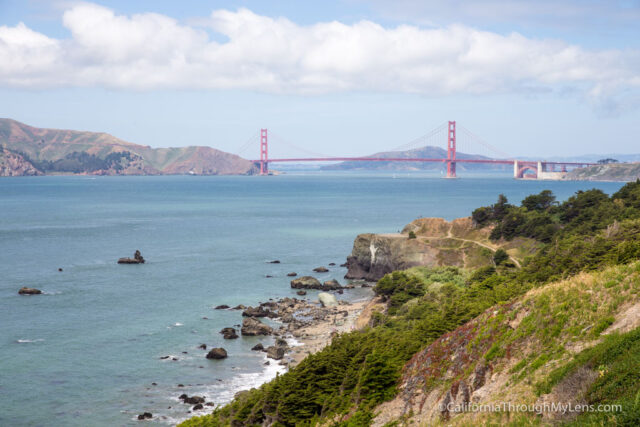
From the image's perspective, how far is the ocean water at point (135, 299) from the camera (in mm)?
34812

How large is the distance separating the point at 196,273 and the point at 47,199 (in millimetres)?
127756

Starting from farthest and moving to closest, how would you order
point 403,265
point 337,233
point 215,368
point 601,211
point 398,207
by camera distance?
point 398,207
point 337,233
point 403,265
point 601,211
point 215,368

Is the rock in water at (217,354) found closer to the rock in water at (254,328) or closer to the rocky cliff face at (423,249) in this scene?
the rock in water at (254,328)

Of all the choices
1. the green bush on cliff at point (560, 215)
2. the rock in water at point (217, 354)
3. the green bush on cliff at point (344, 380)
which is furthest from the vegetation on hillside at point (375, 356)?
the green bush on cliff at point (560, 215)

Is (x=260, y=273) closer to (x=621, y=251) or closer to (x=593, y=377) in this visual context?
(x=621, y=251)

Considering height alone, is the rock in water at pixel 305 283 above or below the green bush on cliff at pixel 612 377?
below

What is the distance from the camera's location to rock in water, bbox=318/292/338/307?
54.5m

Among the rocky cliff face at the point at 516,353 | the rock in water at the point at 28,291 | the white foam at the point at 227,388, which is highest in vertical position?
the rocky cliff face at the point at 516,353

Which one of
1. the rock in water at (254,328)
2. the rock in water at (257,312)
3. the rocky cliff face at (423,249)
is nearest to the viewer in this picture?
the rock in water at (254,328)

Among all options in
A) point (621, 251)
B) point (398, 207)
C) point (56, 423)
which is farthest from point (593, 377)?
point (398, 207)

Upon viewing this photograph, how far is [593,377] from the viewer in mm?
13734

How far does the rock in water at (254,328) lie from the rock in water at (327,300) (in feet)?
29.4

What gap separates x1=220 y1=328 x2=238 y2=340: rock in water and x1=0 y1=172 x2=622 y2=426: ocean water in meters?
0.49

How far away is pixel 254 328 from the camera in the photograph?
45969mm
